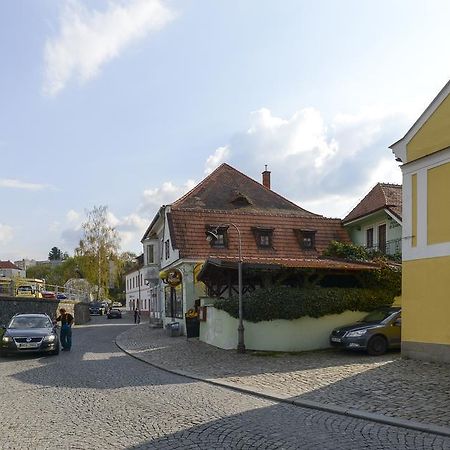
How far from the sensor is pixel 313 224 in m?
33.0

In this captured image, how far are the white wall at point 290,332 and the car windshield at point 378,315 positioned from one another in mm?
1090

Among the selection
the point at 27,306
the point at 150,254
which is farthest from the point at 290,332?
the point at 150,254

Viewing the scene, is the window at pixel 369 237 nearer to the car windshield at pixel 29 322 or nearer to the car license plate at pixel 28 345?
the car windshield at pixel 29 322

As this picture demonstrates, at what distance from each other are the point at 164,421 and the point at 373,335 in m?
9.86

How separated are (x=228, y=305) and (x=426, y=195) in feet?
26.6

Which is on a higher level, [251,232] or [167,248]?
[251,232]

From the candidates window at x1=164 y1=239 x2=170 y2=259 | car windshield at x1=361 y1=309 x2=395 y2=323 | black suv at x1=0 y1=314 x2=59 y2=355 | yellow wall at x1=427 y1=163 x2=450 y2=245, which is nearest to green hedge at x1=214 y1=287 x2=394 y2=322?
car windshield at x1=361 y1=309 x2=395 y2=323

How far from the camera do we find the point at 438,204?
14250 millimetres

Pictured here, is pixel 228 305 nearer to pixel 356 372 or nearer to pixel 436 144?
pixel 356 372

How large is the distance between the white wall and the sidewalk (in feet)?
1.98

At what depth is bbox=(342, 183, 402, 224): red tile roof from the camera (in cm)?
2726

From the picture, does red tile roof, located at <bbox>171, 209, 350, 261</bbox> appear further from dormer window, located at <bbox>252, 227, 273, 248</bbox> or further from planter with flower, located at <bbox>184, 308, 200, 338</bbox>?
planter with flower, located at <bbox>184, 308, 200, 338</bbox>

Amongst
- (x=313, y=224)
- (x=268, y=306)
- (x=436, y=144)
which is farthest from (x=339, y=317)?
(x=313, y=224)

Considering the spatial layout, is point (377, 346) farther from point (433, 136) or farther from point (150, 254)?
point (150, 254)
